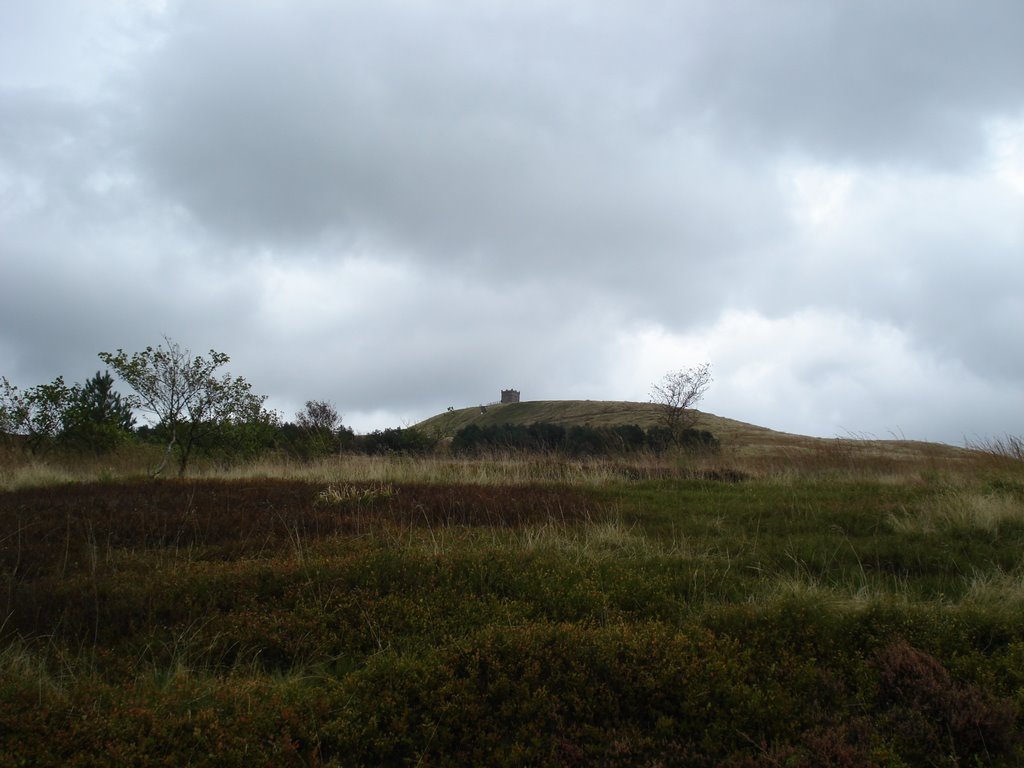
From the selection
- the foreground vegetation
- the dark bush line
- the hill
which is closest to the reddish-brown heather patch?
the foreground vegetation

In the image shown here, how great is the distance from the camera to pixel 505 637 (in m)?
4.12

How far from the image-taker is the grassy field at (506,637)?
330 cm

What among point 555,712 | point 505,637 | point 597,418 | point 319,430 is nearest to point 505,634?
point 505,637

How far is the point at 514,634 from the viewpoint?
164 inches

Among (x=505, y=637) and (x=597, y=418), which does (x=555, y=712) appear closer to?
(x=505, y=637)

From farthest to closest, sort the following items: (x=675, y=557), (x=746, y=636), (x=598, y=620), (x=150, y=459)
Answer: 1. (x=150, y=459)
2. (x=675, y=557)
3. (x=598, y=620)
4. (x=746, y=636)

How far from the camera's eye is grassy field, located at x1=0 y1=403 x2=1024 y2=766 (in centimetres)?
330

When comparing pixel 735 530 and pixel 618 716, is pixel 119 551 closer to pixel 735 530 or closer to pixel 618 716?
pixel 618 716

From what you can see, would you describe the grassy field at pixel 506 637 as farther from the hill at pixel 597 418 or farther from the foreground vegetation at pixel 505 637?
the hill at pixel 597 418

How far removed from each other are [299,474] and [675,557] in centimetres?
896

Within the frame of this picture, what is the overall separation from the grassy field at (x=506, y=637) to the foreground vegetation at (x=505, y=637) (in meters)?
0.02

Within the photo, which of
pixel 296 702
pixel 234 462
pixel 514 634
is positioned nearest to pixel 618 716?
pixel 514 634

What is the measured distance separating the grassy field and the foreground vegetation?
0.02 meters

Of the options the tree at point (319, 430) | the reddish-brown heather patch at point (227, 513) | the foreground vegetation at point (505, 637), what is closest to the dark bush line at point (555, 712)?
the foreground vegetation at point (505, 637)
